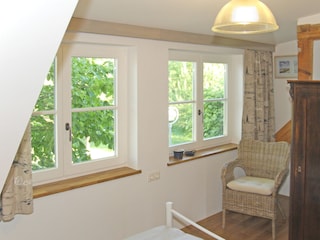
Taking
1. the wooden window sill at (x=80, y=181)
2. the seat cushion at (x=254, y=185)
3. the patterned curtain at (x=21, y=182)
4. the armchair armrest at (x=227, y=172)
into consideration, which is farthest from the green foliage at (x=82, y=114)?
the seat cushion at (x=254, y=185)

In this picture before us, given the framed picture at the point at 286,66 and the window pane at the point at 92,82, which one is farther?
the framed picture at the point at 286,66

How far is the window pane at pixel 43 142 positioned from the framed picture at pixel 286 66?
3151 millimetres

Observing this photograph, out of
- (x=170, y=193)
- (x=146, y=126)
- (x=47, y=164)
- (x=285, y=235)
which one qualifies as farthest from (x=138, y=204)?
(x=285, y=235)

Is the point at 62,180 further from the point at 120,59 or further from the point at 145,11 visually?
the point at 145,11

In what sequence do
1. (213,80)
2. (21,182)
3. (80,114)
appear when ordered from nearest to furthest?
(21,182) < (80,114) < (213,80)

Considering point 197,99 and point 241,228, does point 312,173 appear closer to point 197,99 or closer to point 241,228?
point 241,228

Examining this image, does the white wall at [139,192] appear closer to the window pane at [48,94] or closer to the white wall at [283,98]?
the window pane at [48,94]

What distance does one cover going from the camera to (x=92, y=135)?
3320 mm

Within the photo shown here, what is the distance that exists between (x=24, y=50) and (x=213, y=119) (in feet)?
12.4

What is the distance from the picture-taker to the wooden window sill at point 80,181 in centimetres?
285

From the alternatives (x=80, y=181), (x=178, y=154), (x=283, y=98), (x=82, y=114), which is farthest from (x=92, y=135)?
(x=283, y=98)

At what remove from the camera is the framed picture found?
477cm

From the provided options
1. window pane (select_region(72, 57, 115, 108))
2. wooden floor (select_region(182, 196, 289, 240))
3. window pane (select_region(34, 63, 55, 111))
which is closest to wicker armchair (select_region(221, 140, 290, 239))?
wooden floor (select_region(182, 196, 289, 240))

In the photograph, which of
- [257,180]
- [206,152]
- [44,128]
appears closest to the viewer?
Result: [44,128]
